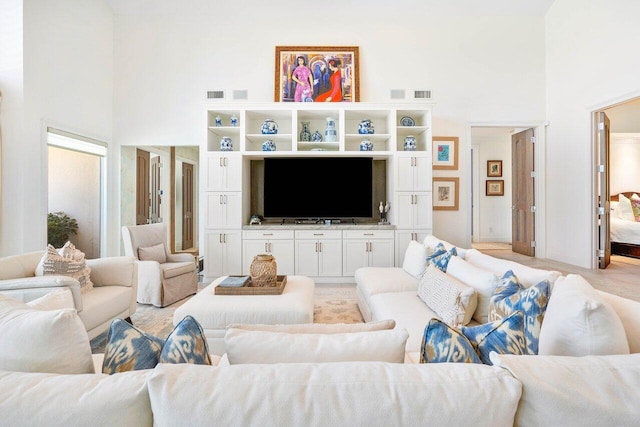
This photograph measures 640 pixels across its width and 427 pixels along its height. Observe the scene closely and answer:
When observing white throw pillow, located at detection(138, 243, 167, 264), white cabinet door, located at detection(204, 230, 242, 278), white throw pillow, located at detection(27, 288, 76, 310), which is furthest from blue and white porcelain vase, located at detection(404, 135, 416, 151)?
white throw pillow, located at detection(27, 288, 76, 310)

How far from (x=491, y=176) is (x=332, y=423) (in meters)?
8.79

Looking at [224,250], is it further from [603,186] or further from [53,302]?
[603,186]

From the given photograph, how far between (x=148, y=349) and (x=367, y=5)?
224 inches

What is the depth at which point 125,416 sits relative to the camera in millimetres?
673

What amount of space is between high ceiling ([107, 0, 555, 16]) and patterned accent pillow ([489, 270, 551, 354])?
16.5 ft

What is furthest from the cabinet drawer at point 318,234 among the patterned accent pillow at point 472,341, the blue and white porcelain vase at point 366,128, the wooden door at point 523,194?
the wooden door at point 523,194

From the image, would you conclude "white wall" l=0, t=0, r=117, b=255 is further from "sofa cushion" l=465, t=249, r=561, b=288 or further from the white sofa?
"sofa cushion" l=465, t=249, r=561, b=288

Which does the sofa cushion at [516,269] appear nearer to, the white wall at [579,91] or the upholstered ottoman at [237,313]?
the upholstered ottoman at [237,313]

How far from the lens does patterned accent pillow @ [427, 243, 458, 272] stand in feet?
8.19

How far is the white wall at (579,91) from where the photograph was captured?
165 inches

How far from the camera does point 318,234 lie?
4.55 m

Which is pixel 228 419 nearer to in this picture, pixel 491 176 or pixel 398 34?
pixel 398 34

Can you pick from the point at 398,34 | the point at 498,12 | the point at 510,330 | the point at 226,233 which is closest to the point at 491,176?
the point at 498,12

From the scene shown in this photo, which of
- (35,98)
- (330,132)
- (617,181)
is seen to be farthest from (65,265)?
(617,181)
